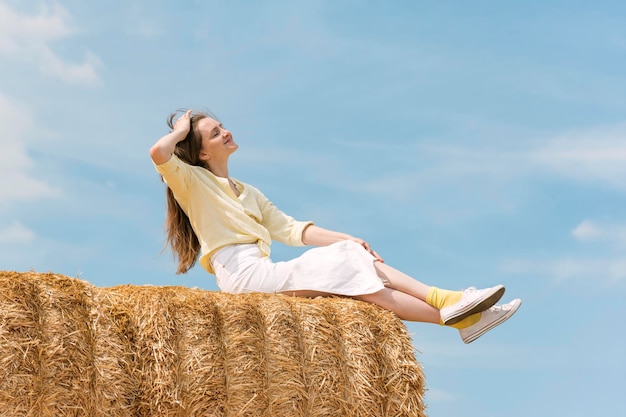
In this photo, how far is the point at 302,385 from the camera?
3852 millimetres

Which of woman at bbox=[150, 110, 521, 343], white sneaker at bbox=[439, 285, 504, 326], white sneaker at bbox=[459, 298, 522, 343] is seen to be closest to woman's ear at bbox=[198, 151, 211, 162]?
woman at bbox=[150, 110, 521, 343]

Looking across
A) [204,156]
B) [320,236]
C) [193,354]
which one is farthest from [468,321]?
[204,156]

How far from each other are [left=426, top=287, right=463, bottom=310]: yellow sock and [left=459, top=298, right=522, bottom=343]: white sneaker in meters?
0.18

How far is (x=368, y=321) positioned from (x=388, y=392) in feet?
1.21

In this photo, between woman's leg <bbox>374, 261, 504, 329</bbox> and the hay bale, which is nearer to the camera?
the hay bale

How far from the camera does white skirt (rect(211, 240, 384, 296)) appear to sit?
445 cm

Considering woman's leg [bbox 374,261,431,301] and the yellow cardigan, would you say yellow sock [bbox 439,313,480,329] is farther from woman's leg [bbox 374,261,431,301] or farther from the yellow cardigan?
the yellow cardigan

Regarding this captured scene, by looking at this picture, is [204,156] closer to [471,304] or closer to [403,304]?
[403,304]

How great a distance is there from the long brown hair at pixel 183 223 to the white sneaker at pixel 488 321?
5.72ft

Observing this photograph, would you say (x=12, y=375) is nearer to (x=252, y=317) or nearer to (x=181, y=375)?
(x=181, y=375)

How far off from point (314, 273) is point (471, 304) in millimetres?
865

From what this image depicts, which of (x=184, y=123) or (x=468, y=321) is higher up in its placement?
(x=184, y=123)

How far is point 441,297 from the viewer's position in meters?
4.40

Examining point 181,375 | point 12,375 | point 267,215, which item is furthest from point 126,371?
point 267,215
